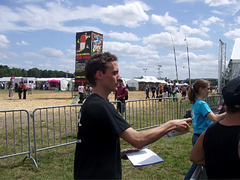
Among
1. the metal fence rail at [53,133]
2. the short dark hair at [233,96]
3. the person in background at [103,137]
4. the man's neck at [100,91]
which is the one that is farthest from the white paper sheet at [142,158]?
the metal fence rail at [53,133]

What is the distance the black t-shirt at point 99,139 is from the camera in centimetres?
167

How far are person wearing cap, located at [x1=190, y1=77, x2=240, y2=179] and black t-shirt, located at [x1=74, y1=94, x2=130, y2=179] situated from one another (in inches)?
24.7

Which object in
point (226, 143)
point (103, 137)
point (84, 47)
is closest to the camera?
point (226, 143)

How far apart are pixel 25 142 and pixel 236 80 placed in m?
6.51

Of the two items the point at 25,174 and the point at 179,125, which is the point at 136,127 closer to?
the point at 25,174

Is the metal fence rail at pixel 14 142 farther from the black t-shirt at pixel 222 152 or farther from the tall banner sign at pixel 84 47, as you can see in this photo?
the tall banner sign at pixel 84 47

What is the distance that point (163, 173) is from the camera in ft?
15.2

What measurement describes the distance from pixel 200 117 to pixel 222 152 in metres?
2.17

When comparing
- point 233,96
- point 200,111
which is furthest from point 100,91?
point 200,111

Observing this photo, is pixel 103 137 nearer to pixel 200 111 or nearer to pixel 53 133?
pixel 200 111

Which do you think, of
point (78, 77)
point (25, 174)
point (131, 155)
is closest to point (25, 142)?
point (25, 174)

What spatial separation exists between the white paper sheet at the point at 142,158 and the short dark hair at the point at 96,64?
692 mm

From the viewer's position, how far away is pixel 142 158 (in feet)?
6.20

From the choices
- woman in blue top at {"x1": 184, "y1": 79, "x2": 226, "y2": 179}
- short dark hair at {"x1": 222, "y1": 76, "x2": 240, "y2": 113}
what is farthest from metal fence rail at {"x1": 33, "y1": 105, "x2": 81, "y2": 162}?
short dark hair at {"x1": 222, "y1": 76, "x2": 240, "y2": 113}
